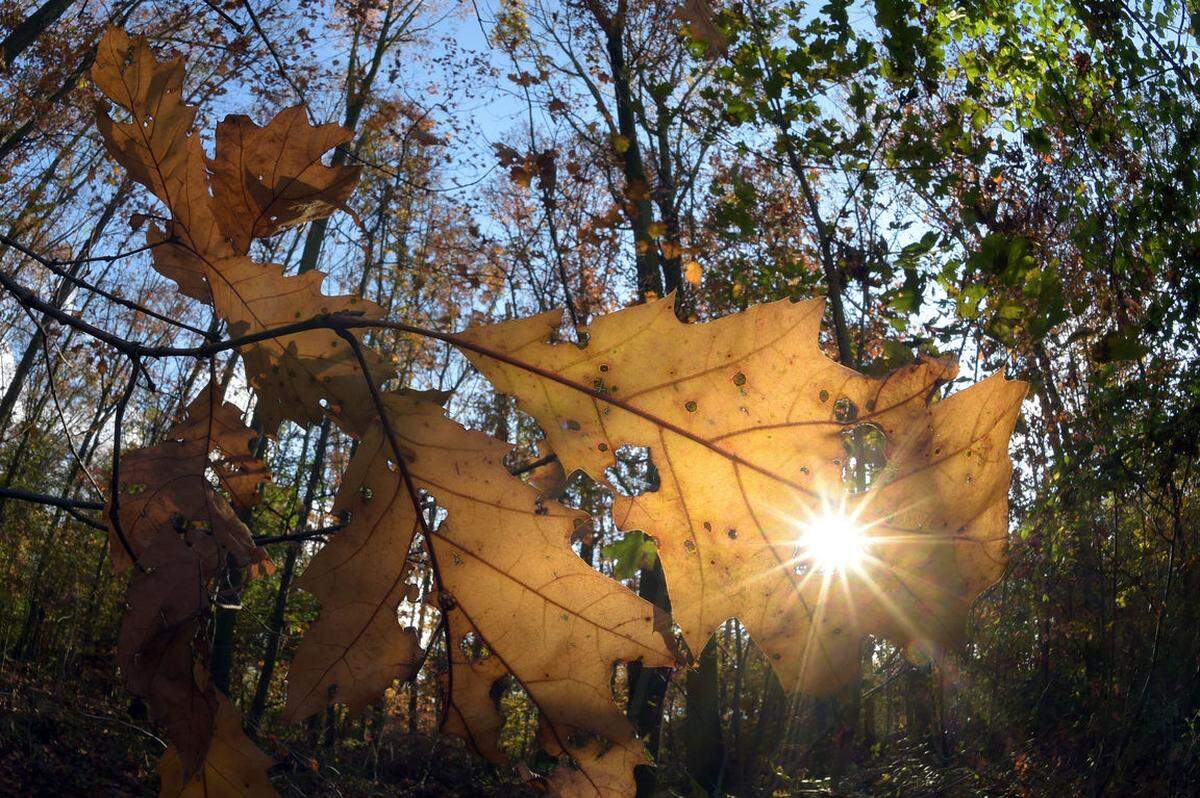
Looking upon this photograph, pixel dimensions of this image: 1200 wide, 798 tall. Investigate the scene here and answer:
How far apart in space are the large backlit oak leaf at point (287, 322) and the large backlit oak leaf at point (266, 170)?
38 millimetres

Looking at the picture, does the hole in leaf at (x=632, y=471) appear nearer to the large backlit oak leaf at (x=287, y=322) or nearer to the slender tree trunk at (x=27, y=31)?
the large backlit oak leaf at (x=287, y=322)

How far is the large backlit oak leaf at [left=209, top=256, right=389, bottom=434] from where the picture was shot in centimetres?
69

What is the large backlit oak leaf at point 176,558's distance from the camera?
20.8 inches

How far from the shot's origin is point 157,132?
657 millimetres

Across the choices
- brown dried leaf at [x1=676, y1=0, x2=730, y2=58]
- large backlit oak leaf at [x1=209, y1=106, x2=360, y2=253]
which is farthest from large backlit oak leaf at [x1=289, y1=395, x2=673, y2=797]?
brown dried leaf at [x1=676, y1=0, x2=730, y2=58]

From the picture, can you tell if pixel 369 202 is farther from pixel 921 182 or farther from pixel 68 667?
pixel 921 182

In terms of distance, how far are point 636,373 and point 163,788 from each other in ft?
1.58

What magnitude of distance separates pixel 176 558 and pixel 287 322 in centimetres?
23

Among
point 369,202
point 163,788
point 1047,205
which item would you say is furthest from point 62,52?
point 163,788

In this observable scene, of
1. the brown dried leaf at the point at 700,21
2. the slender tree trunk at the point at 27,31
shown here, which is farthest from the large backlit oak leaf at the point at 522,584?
the slender tree trunk at the point at 27,31

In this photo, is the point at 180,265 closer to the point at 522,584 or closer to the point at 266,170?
the point at 266,170

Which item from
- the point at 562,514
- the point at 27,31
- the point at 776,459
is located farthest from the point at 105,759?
the point at 776,459

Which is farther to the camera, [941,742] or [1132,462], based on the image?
[941,742]

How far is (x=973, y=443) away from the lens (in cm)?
47
